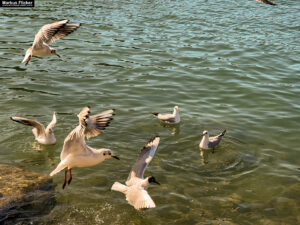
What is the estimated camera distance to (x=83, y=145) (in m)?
8.84

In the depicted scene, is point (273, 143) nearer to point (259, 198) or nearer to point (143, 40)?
point (259, 198)

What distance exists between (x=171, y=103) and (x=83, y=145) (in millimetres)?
6534

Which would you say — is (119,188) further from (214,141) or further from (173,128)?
(173,128)

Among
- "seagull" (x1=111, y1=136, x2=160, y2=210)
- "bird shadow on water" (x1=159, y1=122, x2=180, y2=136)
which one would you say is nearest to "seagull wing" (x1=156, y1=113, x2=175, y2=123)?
"bird shadow on water" (x1=159, y1=122, x2=180, y2=136)

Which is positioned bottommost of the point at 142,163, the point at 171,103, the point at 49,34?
the point at 171,103

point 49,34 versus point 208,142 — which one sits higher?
point 49,34

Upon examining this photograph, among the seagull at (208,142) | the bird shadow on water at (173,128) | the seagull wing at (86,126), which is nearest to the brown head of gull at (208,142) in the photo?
the seagull at (208,142)

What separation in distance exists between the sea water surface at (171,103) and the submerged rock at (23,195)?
26 centimetres

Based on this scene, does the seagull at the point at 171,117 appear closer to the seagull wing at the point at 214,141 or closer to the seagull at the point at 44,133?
the seagull wing at the point at 214,141

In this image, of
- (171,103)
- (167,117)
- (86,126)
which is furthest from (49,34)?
(86,126)

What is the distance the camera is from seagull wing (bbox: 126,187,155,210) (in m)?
7.85

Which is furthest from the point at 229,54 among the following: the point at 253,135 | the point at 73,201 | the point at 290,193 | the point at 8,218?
the point at 8,218

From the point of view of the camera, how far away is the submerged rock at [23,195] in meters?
8.37

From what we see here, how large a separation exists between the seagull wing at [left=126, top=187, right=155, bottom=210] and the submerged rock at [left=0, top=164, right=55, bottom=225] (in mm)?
1761
